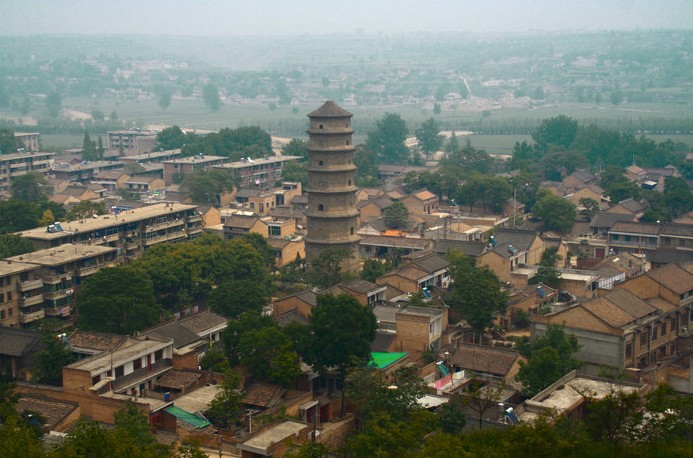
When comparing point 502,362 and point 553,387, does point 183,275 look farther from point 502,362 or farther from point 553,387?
point 553,387

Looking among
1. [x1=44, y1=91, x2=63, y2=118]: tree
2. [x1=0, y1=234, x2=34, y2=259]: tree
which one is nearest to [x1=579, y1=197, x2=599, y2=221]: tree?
[x1=0, y1=234, x2=34, y2=259]: tree

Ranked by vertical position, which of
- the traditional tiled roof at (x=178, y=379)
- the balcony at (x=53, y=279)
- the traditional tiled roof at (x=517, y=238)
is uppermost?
the balcony at (x=53, y=279)

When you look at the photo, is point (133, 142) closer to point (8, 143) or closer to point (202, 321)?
point (8, 143)

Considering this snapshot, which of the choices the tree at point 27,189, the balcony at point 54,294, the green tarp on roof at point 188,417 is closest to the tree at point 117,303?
the balcony at point 54,294

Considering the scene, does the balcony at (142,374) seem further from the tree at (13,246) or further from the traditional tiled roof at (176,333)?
the tree at (13,246)

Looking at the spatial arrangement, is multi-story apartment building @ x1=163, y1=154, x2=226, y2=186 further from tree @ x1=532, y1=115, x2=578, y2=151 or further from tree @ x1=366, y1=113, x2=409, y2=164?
tree @ x1=532, y1=115, x2=578, y2=151

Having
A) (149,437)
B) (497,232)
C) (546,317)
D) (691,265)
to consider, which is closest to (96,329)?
(149,437)
